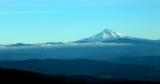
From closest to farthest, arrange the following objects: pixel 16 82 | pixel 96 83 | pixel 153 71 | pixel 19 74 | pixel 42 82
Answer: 1. pixel 16 82
2. pixel 42 82
3. pixel 19 74
4. pixel 96 83
5. pixel 153 71

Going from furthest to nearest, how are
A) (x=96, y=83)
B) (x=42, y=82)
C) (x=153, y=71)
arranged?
(x=153, y=71)
(x=96, y=83)
(x=42, y=82)

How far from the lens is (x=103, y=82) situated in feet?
386

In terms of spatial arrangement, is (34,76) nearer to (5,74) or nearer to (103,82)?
(5,74)

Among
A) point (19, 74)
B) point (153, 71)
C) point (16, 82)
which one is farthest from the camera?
point (153, 71)

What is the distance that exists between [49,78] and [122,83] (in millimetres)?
23003

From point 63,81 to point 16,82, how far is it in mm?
16229

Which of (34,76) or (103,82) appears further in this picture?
(103,82)

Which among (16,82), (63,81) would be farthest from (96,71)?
(16,82)

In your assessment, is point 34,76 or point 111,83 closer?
point 34,76

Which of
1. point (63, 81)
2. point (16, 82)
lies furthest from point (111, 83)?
point (16, 82)

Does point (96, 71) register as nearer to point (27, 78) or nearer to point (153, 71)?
point (153, 71)

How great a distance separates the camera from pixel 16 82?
89562mm

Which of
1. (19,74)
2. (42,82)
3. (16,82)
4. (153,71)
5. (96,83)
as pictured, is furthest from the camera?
(153,71)

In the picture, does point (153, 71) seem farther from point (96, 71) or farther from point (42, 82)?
point (42, 82)
